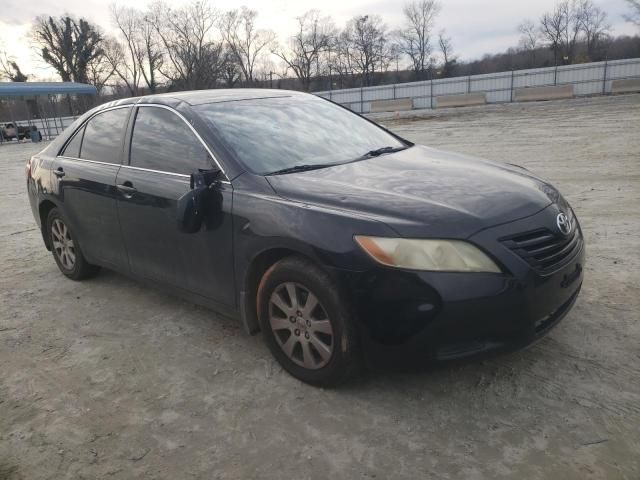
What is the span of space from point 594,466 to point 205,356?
2183 millimetres

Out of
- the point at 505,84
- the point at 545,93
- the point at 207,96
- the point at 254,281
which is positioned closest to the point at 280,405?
the point at 254,281

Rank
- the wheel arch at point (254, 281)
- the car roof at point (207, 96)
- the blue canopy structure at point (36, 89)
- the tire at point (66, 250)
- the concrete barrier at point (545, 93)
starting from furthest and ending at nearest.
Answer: the concrete barrier at point (545, 93), the blue canopy structure at point (36, 89), the tire at point (66, 250), the car roof at point (207, 96), the wheel arch at point (254, 281)

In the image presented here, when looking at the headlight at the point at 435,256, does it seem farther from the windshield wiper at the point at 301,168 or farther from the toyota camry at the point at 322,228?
the windshield wiper at the point at 301,168

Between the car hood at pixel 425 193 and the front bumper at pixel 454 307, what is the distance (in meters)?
0.15

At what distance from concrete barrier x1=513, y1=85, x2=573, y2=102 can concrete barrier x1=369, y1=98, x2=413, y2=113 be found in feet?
24.6

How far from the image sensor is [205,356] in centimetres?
326

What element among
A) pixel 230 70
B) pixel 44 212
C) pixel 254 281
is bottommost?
pixel 254 281

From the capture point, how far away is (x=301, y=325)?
2.75 m

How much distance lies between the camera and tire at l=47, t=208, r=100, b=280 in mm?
4551

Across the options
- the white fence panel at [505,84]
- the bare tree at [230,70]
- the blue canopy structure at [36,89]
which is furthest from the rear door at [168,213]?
the bare tree at [230,70]

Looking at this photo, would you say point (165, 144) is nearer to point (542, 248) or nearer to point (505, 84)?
point (542, 248)

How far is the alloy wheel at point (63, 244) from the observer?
4.61m

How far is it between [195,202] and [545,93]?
3434 cm

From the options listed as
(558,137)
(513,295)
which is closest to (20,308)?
(513,295)
